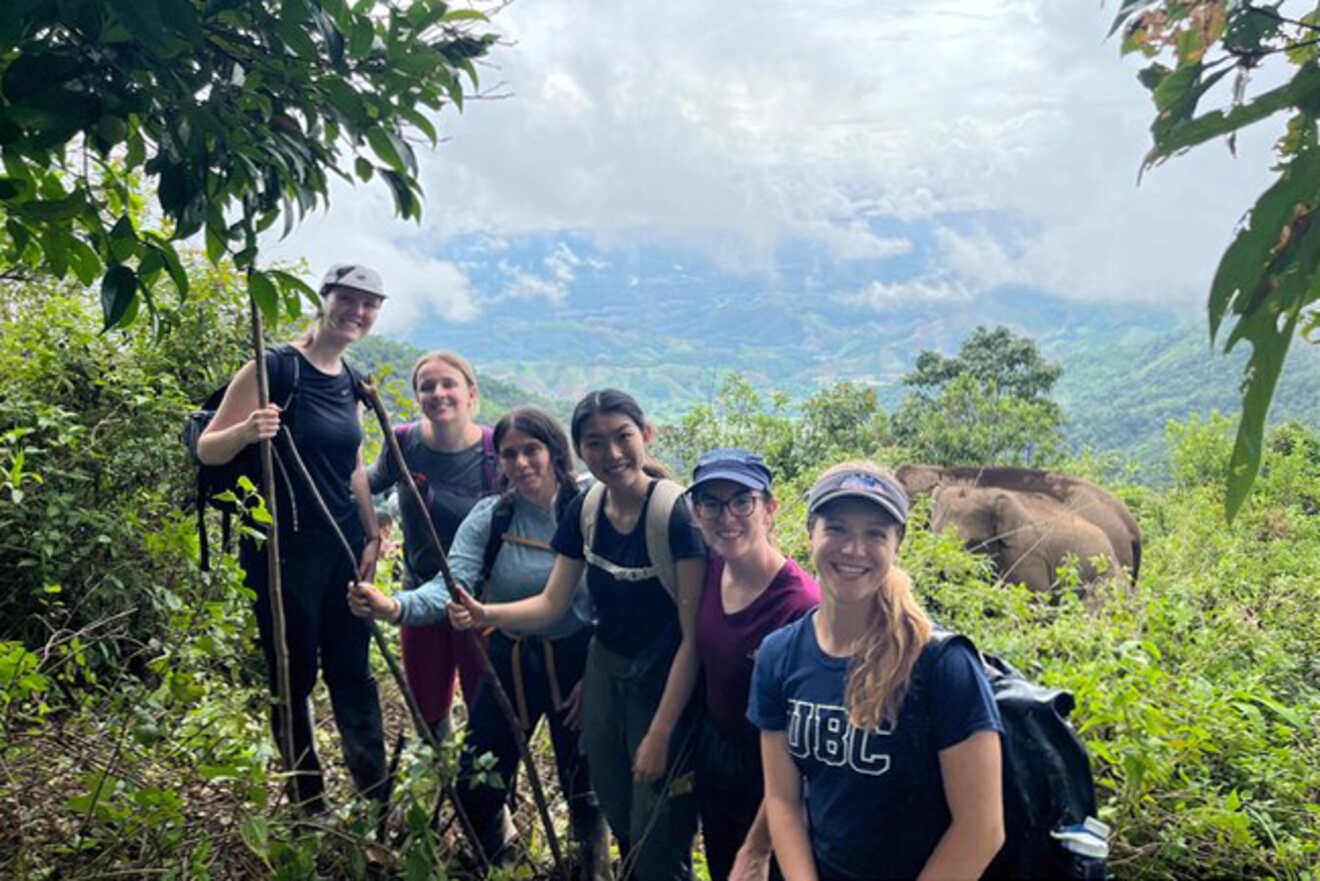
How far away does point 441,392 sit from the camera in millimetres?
3342

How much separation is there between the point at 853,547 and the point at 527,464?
4.18 feet

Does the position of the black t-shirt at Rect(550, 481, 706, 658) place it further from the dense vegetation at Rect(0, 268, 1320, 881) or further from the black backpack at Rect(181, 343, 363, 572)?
the black backpack at Rect(181, 343, 363, 572)

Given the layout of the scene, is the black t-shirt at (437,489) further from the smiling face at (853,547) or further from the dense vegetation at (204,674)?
the smiling face at (853,547)

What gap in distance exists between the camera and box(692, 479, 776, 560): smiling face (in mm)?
2398

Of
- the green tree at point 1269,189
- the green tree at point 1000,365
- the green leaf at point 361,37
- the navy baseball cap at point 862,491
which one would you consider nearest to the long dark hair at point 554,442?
the navy baseball cap at point 862,491

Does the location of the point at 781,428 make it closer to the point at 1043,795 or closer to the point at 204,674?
the point at 204,674

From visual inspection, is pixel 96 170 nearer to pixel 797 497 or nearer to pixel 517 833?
pixel 517 833

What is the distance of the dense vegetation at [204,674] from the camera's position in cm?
229

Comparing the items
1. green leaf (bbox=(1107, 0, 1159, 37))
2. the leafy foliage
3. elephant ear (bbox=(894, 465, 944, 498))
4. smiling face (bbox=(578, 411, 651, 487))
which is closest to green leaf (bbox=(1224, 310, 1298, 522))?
green leaf (bbox=(1107, 0, 1159, 37))

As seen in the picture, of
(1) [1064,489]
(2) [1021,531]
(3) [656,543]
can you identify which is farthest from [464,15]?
(1) [1064,489]

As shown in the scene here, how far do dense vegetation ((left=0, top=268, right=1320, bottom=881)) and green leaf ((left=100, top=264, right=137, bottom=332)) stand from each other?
437 mm

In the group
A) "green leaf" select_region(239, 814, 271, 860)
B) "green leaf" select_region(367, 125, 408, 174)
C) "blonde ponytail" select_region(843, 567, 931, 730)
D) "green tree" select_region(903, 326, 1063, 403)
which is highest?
"green tree" select_region(903, 326, 1063, 403)

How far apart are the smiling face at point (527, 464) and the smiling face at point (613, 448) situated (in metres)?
0.34

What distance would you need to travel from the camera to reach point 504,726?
301cm
